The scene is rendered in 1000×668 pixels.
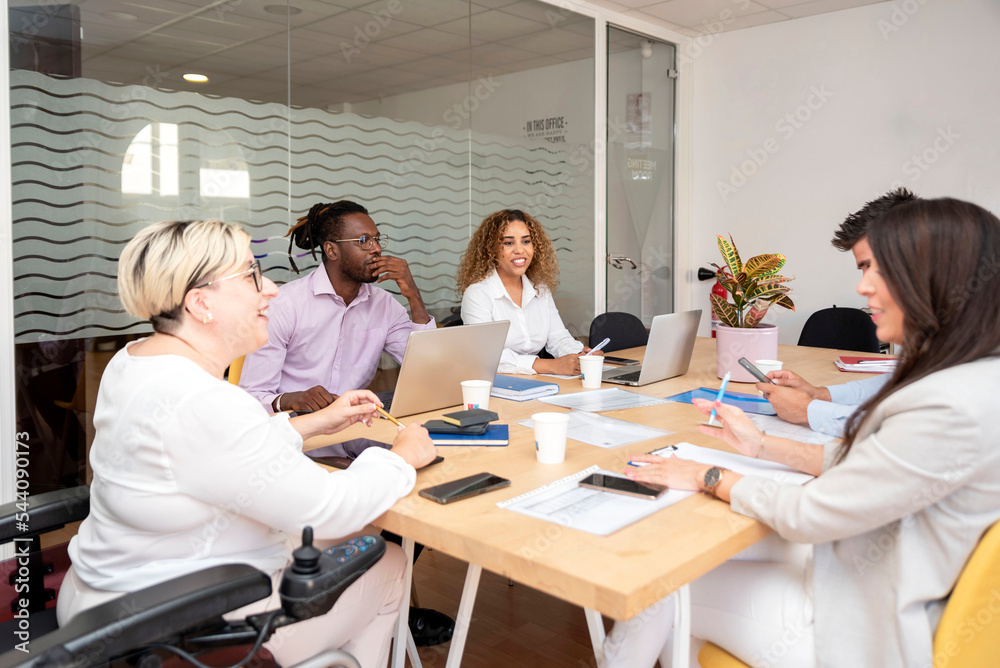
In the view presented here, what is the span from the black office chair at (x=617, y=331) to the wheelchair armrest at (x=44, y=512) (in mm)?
2391

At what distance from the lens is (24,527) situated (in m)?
1.41

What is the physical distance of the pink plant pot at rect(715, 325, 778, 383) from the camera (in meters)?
2.51

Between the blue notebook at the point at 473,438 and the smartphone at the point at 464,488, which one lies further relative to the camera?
the blue notebook at the point at 473,438

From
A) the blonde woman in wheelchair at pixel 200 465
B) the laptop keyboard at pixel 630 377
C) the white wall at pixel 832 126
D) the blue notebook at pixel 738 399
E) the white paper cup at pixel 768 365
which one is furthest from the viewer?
the white wall at pixel 832 126

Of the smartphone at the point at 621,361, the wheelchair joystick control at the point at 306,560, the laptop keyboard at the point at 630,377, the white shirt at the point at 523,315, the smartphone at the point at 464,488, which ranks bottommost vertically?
the wheelchair joystick control at the point at 306,560

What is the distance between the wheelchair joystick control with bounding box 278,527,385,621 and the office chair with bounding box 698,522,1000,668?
89 cm

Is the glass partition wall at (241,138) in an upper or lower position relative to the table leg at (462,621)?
upper

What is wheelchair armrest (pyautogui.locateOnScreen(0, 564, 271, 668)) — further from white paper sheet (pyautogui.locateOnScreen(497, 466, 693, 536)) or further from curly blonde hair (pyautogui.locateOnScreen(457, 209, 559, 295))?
curly blonde hair (pyautogui.locateOnScreen(457, 209, 559, 295))

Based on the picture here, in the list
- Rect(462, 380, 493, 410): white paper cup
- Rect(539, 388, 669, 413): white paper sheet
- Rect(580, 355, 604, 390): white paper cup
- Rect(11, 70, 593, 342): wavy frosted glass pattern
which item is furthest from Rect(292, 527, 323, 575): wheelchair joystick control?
Rect(11, 70, 593, 342): wavy frosted glass pattern

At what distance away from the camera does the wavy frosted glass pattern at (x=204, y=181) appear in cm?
280

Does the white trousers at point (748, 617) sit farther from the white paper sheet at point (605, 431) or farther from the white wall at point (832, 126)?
the white wall at point (832, 126)

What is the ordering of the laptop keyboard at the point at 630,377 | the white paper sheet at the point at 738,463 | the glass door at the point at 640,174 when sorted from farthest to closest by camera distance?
the glass door at the point at 640,174 → the laptop keyboard at the point at 630,377 → the white paper sheet at the point at 738,463

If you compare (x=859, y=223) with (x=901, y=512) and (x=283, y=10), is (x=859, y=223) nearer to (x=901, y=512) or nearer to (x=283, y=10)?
(x=901, y=512)

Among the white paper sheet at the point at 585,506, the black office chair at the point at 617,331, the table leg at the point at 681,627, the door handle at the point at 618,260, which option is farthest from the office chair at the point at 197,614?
the door handle at the point at 618,260
